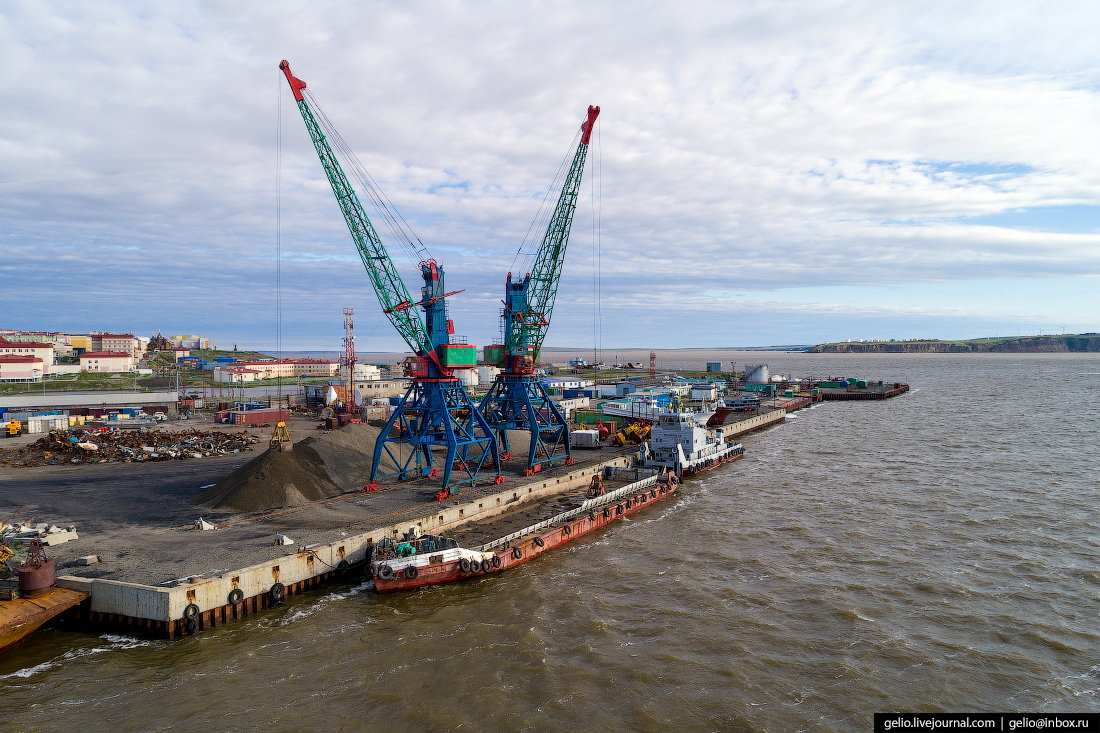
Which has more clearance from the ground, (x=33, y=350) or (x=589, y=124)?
(x=589, y=124)

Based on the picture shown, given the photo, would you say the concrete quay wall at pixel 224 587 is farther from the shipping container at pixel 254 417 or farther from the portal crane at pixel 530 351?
the shipping container at pixel 254 417

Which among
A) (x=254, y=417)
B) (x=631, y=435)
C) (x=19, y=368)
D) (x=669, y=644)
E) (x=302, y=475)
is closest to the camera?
(x=669, y=644)

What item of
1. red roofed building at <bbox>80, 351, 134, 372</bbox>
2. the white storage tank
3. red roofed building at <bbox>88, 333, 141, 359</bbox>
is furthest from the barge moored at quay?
red roofed building at <bbox>88, 333, 141, 359</bbox>

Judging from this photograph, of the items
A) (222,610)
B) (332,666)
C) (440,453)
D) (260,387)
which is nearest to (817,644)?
(332,666)

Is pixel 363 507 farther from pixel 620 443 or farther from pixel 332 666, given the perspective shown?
pixel 620 443

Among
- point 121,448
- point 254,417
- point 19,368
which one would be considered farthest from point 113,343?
point 121,448

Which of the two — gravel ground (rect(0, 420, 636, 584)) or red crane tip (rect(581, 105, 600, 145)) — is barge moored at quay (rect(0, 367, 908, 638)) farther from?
red crane tip (rect(581, 105, 600, 145))

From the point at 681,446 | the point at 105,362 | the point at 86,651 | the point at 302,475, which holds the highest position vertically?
the point at 105,362

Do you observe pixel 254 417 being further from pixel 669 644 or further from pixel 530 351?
pixel 669 644

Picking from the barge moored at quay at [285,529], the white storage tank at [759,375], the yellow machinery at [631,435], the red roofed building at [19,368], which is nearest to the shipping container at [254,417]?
the barge moored at quay at [285,529]
